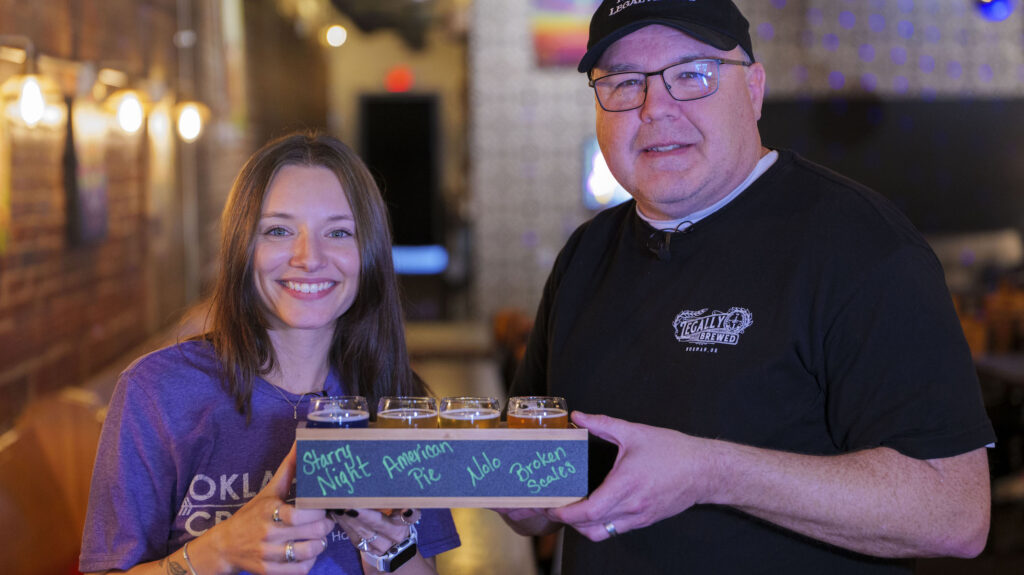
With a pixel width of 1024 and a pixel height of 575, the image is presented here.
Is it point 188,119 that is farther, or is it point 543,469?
point 188,119

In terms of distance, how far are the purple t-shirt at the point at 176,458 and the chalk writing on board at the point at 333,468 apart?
32 centimetres

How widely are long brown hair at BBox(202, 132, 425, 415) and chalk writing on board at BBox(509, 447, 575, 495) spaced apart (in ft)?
1.63

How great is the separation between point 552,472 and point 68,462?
2.23 metres

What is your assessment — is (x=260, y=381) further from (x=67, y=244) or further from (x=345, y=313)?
(x=67, y=244)

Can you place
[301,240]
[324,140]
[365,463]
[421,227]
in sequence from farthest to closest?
1. [421,227]
2. [324,140]
3. [301,240]
4. [365,463]

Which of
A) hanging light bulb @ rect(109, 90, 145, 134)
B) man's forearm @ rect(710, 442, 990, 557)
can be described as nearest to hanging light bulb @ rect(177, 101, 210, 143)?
hanging light bulb @ rect(109, 90, 145, 134)

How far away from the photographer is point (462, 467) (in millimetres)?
1255

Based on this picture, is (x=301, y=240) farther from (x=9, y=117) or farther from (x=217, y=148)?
(x=217, y=148)

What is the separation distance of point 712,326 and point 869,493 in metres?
0.36

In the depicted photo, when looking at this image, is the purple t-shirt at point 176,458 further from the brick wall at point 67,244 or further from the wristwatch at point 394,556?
the brick wall at point 67,244

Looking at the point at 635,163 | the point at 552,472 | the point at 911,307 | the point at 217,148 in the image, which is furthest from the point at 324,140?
the point at 217,148

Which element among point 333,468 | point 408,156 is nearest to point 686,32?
point 333,468

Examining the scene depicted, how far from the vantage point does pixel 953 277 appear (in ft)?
24.7

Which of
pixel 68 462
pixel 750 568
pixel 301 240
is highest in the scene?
pixel 301 240
